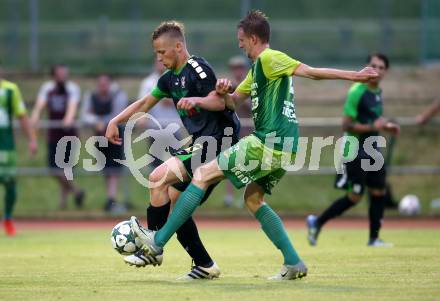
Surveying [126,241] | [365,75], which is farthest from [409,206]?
[365,75]

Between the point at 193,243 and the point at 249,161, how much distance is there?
3.31 feet

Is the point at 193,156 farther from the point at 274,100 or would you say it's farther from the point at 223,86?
the point at 274,100

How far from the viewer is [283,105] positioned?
8250mm

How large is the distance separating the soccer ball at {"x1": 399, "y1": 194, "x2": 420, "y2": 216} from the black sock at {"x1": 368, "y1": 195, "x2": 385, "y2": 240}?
532 cm

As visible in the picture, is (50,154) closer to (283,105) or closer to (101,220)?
(101,220)

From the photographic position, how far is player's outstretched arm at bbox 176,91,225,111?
Result: 7949mm

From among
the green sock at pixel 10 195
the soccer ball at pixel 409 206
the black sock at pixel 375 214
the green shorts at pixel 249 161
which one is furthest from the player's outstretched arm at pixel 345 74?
the soccer ball at pixel 409 206

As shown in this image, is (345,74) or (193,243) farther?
(193,243)

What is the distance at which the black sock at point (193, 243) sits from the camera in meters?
8.54

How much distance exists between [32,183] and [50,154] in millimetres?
1864

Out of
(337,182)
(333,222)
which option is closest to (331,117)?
(333,222)

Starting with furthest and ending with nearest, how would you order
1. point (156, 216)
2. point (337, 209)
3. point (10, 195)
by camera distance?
point (10, 195)
point (337, 209)
point (156, 216)

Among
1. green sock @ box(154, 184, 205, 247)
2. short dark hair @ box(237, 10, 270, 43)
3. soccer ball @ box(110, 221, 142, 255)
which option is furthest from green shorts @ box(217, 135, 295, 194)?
soccer ball @ box(110, 221, 142, 255)

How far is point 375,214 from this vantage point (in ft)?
41.3
